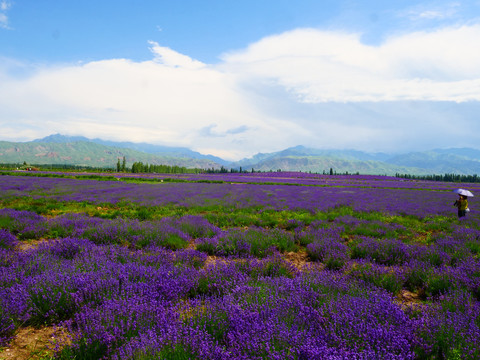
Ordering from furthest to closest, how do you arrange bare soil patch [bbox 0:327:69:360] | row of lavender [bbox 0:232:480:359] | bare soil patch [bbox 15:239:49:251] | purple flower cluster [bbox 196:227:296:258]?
1. bare soil patch [bbox 15:239:49:251]
2. purple flower cluster [bbox 196:227:296:258]
3. bare soil patch [bbox 0:327:69:360]
4. row of lavender [bbox 0:232:480:359]

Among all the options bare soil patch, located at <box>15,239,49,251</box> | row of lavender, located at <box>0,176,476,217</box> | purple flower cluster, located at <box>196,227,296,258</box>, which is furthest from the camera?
row of lavender, located at <box>0,176,476,217</box>

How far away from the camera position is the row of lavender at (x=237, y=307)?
7.82 feet

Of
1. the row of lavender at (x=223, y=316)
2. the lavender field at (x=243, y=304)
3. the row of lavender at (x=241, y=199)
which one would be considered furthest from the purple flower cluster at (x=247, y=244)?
the row of lavender at (x=241, y=199)

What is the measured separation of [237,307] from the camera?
2.98 meters

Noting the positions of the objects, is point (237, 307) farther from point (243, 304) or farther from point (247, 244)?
point (247, 244)

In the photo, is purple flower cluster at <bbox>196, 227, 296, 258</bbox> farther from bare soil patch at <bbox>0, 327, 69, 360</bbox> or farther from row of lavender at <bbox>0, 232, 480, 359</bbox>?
bare soil patch at <bbox>0, 327, 69, 360</bbox>

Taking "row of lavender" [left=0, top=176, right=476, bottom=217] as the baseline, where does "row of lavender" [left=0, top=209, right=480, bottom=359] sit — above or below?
above

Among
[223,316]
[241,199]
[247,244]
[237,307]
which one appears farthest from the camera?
[241,199]

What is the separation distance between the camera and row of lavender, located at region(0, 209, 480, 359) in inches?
93.8

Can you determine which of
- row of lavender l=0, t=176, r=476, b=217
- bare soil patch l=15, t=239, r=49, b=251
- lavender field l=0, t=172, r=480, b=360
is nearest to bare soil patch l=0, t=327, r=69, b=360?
lavender field l=0, t=172, r=480, b=360

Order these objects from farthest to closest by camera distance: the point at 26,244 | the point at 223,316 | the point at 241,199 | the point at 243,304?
the point at 241,199 < the point at 26,244 < the point at 243,304 < the point at 223,316

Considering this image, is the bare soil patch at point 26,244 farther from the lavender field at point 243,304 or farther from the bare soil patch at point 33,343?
the bare soil patch at point 33,343

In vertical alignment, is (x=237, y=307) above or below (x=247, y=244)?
above

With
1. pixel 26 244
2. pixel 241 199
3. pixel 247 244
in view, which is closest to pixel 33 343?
pixel 247 244
